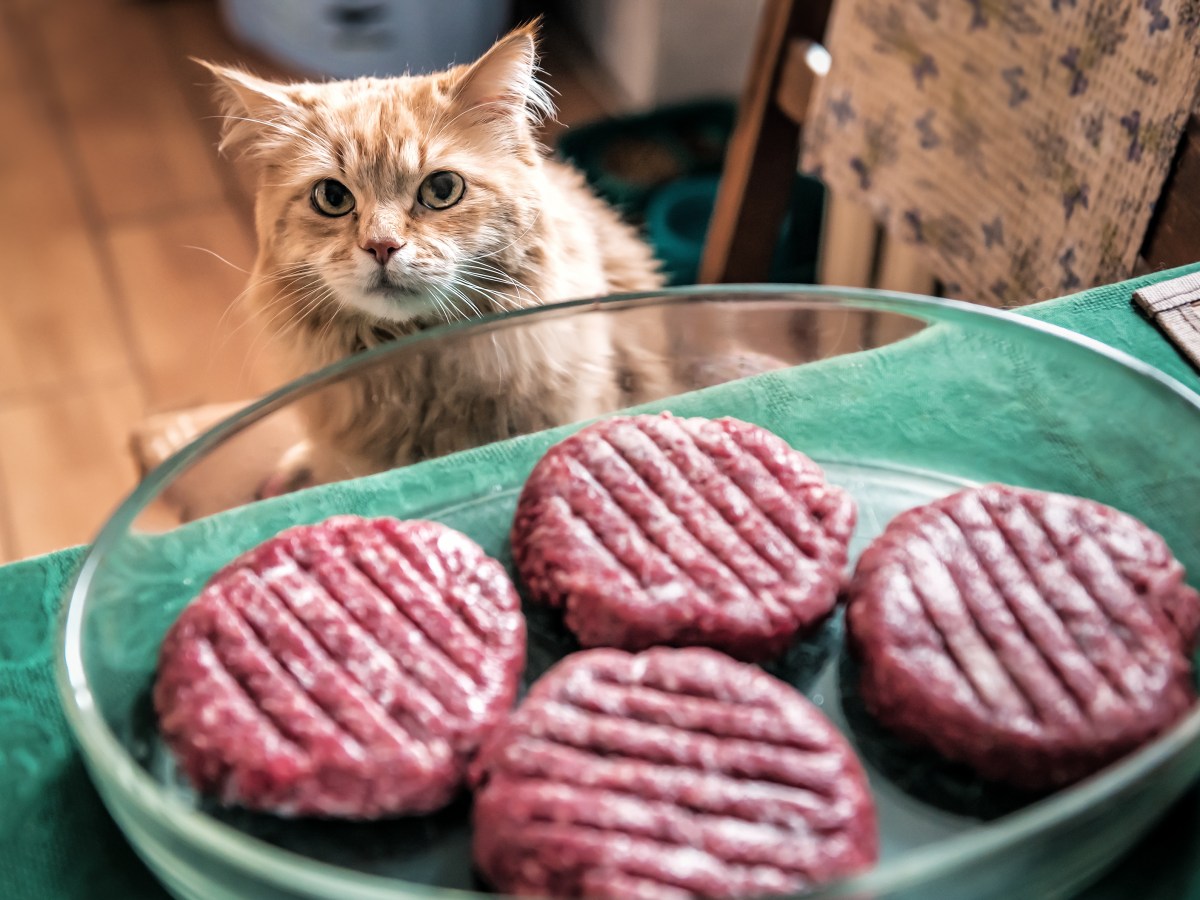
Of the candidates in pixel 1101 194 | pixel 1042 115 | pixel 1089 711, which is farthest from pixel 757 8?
pixel 1089 711

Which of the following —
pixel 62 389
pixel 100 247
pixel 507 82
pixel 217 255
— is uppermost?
pixel 507 82

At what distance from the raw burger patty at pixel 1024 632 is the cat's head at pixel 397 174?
38 cm

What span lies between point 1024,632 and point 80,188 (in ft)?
7.48

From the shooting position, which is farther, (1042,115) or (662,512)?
(1042,115)

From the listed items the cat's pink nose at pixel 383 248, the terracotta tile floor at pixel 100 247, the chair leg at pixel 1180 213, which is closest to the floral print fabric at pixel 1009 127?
the chair leg at pixel 1180 213

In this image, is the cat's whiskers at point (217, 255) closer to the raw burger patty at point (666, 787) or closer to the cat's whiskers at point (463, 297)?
the cat's whiskers at point (463, 297)

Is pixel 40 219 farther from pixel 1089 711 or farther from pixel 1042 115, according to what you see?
pixel 1089 711

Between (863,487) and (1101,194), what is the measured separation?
1.65 ft

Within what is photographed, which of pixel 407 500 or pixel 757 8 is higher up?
pixel 757 8

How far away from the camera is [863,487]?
31.2 inches

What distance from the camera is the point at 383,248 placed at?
833 millimetres

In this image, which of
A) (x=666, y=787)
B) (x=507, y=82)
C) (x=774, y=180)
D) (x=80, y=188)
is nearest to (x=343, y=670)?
(x=666, y=787)

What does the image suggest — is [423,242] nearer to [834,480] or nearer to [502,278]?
[502,278]

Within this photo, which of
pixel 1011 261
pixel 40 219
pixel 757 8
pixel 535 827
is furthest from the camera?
pixel 40 219
